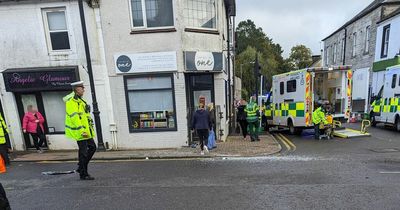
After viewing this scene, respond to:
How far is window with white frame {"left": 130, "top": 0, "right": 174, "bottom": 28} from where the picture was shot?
834 cm

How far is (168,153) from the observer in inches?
311

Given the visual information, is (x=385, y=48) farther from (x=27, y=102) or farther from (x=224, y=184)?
(x=27, y=102)

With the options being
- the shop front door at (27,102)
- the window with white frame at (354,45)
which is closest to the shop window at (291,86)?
the shop front door at (27,102)

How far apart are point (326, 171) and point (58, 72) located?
28.1 feet

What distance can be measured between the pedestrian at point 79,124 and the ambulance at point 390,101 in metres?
12.5

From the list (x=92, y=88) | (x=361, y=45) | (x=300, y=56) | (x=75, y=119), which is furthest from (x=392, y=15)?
(x=300, y=56)

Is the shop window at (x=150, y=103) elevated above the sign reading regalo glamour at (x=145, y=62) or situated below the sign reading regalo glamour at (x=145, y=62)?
below

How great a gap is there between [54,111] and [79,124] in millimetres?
4843

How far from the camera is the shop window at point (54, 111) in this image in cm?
917

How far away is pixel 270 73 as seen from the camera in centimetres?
4256

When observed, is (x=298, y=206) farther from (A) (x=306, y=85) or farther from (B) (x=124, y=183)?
(A) (x=306, y=85)

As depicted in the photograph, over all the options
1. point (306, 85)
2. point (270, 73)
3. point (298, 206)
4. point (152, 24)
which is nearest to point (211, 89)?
point (152, 24)

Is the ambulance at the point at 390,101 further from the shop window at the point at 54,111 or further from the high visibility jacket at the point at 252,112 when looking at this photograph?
the shop window at the point at 54,111

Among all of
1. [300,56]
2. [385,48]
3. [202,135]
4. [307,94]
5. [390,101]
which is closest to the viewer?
[202,135]
